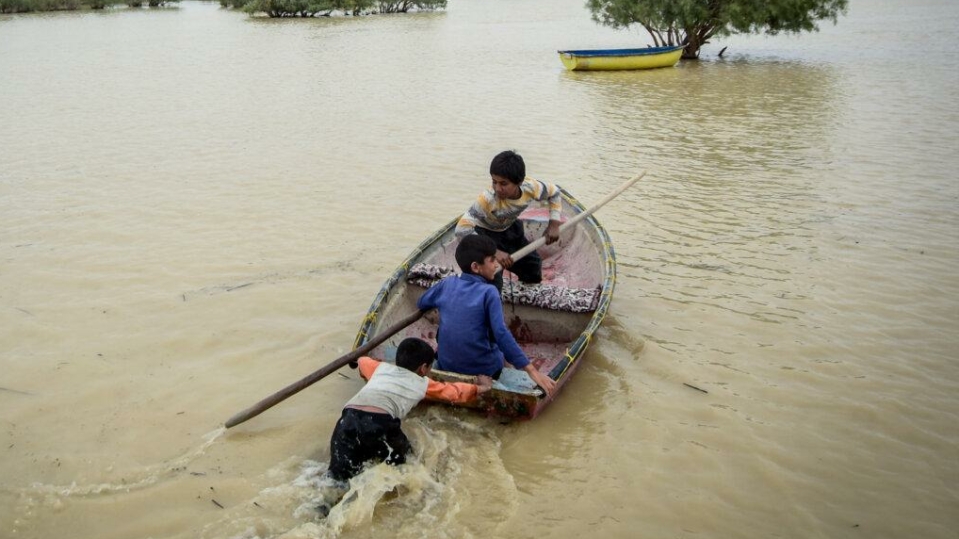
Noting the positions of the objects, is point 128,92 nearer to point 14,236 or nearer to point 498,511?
point 14,236

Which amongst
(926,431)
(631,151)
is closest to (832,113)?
(631,151)

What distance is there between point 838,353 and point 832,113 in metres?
9.03

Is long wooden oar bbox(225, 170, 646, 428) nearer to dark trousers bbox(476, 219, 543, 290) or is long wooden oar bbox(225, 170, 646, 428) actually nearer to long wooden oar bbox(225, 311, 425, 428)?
long wooden oar bbox(225, 311, 425, 428)

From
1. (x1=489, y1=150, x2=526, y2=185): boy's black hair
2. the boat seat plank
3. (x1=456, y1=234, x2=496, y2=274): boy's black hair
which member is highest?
(x1=489, y1=150, x2=526, y2=185): boy's black hair

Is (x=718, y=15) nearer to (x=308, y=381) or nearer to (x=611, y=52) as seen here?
Result: (x=611, y=52)

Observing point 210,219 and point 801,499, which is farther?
point 210,219

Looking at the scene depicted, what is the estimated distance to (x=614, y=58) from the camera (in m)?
17.3

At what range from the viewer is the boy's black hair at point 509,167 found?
4.42 meters

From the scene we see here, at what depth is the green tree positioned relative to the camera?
1802 cm

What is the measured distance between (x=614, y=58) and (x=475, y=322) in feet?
50.0

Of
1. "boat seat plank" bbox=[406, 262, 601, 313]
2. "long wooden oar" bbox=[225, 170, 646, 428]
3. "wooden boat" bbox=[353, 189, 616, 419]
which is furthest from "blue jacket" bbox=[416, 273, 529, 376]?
"boat seat plank" bbox=[406, 262, 601, 313]

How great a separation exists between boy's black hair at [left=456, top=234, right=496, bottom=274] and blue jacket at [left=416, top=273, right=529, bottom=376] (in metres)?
0.07

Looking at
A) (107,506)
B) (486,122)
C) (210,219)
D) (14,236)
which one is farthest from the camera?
(486,122)

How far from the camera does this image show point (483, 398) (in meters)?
3.63
